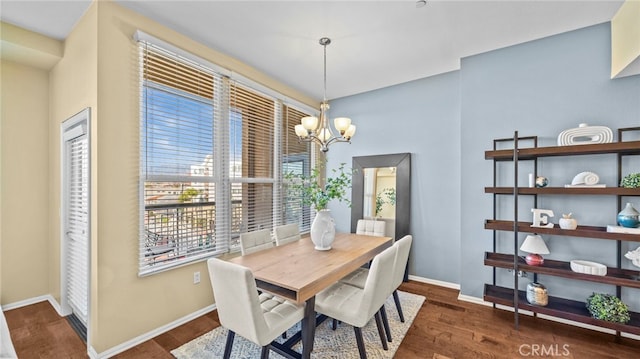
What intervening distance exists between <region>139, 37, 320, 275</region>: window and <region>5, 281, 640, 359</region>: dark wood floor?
2.16 feet

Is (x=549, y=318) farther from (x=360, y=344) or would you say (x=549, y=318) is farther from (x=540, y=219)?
(x=360, y=344)

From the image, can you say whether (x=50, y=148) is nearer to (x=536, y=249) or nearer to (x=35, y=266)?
(x=35, y=266)

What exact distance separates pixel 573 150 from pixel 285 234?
115 inches

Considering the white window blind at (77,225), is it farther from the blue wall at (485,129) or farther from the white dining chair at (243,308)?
the blue wall at (485,129)

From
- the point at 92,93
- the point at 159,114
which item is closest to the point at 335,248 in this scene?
the point at 159,114

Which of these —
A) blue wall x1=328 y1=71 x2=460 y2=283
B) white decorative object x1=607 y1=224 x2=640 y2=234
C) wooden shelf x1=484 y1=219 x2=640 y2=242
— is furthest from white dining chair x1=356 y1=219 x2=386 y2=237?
white decorative object x1=607 y1=224 x2=640 y2=234

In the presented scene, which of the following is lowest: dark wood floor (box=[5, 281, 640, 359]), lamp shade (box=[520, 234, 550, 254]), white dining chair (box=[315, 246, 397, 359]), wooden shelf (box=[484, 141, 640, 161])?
dark wood floor (box=[5, 281, 640, 359])

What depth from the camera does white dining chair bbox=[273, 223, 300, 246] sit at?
2.99 meters

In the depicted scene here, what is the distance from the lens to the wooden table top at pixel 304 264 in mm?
1751

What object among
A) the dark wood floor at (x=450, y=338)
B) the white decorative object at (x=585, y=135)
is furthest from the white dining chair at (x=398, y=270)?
the white decorative object at (x=585, y=135)

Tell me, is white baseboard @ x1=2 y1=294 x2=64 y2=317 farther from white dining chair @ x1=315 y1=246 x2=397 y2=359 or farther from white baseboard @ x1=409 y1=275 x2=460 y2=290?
white baseboard @ x1=409 y1=275 x2=460 y2=290

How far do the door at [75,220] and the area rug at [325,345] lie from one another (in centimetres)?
110

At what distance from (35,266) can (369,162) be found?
4.41 metres

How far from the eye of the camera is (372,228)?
3426mm
